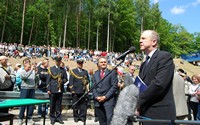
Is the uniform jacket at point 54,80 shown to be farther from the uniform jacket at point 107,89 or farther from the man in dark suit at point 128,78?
the uniform jacket at point 107,89

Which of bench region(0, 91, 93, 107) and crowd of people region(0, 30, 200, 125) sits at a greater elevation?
crowd of people region(0, 30, 200, 125)

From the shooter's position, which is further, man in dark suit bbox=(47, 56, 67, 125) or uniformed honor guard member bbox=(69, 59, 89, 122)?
uniformed honor guard member bbox=(69, 59, 89, 122)

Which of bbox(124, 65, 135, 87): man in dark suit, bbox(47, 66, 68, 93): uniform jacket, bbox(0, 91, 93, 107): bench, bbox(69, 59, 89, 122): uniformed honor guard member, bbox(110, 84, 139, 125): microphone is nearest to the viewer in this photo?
bbox(110, 84, 139, 125): microphone

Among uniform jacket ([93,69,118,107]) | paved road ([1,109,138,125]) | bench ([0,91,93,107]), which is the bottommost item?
paved road ([1,109,138,125])

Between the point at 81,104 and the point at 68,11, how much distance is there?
43459 mm

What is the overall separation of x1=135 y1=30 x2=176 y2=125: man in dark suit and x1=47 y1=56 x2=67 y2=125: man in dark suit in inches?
213

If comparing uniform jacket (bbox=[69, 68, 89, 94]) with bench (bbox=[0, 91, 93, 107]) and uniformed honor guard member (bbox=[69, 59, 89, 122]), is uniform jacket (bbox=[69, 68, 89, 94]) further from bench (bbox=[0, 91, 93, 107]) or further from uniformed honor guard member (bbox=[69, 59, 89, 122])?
bench (bbox=[0, 91, 93, 107])

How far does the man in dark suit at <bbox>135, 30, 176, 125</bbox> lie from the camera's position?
328cm

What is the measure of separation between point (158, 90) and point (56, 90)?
5633 millimetres

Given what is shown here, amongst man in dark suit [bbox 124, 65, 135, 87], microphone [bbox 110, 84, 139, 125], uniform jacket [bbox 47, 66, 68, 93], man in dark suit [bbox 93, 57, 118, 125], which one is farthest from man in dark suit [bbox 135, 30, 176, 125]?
uniform jacket [bbox 47, 66, 68, 93]

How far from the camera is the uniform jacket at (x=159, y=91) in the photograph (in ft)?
10.8

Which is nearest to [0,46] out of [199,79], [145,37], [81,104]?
[81,104]

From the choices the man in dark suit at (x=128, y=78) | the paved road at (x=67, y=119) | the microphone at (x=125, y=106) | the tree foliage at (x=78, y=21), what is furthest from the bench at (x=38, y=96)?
the tree foliage at (x=78, y=21)

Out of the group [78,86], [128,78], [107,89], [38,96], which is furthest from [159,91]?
[38,96]
